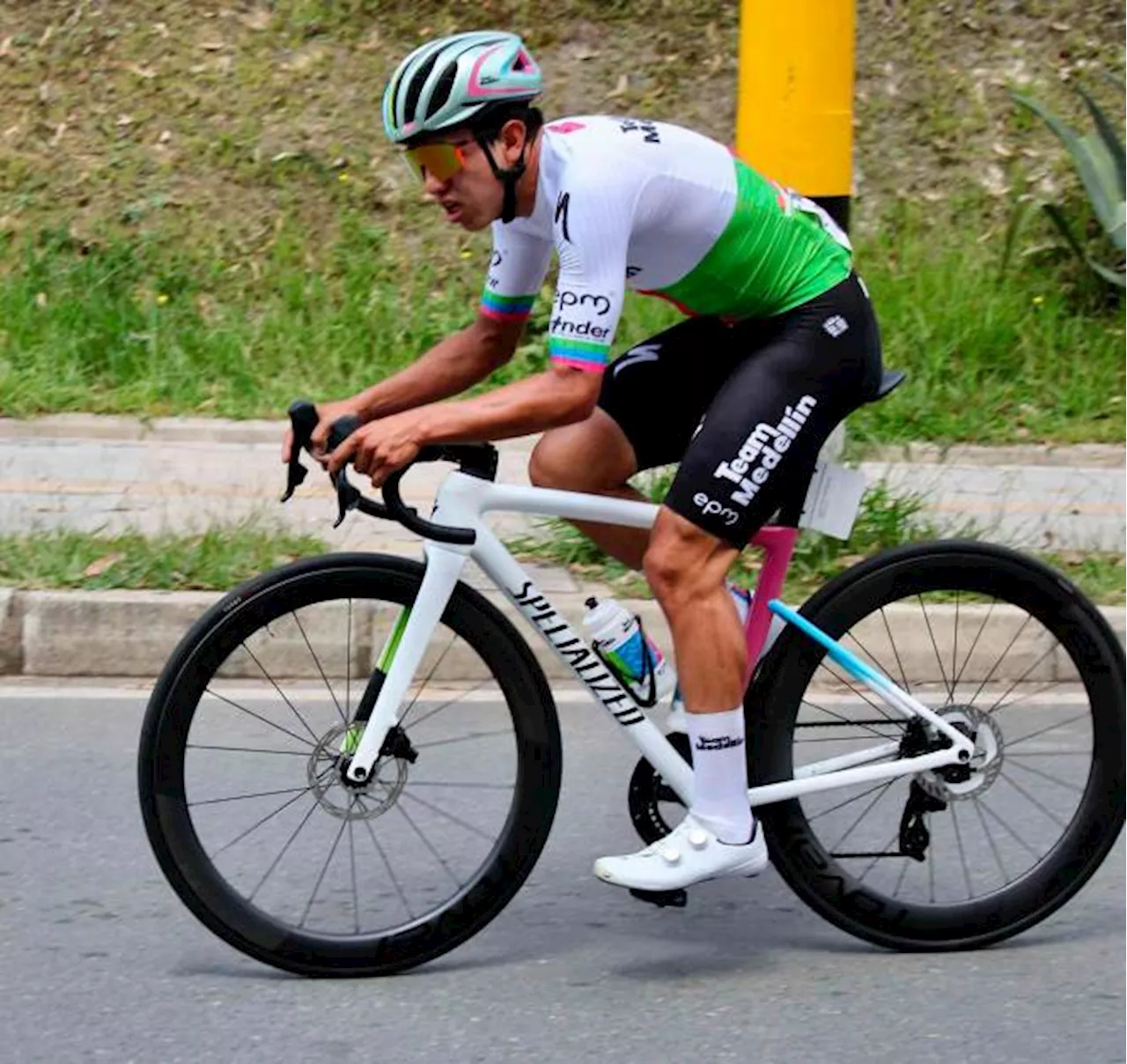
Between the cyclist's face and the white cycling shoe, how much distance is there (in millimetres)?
1197

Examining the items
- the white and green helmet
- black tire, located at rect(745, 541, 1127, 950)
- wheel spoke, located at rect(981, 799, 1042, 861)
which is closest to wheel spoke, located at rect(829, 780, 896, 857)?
black tire, located at rect(745, 541, 1127, 950)

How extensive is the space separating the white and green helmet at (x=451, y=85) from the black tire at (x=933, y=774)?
113cm

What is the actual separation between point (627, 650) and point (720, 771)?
296 mm

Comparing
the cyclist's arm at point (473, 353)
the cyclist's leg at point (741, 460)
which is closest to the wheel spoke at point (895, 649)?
the cyclist's leg at point (741, 460)

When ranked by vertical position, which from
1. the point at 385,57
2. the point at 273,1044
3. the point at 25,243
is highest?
the point at 385,57

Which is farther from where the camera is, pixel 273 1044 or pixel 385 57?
pixel 385 57

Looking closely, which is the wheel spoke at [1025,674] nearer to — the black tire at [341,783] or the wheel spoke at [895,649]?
the wheel spoke at [895,649]

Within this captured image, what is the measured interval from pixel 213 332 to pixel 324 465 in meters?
5.72

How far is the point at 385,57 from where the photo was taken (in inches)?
435

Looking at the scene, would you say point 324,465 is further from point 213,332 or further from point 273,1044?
point 213,332

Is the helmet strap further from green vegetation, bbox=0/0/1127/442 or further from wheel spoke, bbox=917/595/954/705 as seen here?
green vegetation, bbox=0/0/1127/442

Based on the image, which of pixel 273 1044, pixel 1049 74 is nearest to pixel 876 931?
pixel 273 1044

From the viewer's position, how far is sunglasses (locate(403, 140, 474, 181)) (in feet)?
12.8

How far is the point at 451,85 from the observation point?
383 cm
